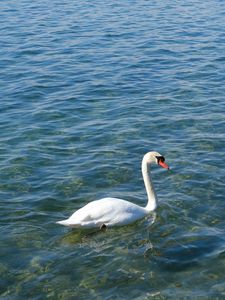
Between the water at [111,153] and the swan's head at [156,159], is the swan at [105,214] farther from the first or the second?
the swan's head at [156,159]

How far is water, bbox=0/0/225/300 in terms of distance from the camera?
437 inches

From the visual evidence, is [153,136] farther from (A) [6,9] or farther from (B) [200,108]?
(A) [6,9]

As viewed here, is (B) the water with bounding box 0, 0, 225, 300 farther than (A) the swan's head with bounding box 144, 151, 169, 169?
No

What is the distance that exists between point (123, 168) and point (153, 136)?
232 centimetres

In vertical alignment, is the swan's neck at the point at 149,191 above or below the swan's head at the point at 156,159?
below

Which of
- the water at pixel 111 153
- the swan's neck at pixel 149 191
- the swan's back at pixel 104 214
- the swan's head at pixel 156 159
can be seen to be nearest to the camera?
the water at pixel 111 153

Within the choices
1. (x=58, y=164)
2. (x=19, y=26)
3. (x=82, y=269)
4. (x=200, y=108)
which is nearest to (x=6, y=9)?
(x=19, y=26)

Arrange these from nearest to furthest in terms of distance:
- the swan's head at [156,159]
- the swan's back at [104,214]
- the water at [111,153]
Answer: the water at [111,153] < the swan's back at [104,214] < the swan's head at [156,159]

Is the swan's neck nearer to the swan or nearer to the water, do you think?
the swan

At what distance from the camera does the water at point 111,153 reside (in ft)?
36.4

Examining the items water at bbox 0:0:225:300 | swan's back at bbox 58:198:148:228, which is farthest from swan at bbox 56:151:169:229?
water at bbox 0:0:225:300

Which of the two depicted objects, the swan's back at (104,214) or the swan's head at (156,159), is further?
the swan's head at (156,159)

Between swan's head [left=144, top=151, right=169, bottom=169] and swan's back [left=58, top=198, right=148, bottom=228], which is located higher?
swan's head [left=144, top=151, right=169, bottom=169]

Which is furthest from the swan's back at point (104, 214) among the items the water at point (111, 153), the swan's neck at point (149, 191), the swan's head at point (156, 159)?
the swan's head at point (156, 159)
